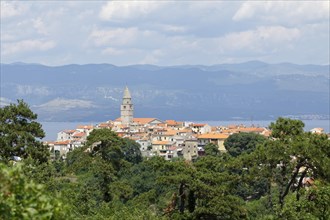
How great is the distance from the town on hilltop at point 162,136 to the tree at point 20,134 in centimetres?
5886

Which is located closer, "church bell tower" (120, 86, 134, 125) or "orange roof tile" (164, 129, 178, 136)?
"orange roof tile" (164, 129, 178, 136)

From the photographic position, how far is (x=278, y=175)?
20.2 m

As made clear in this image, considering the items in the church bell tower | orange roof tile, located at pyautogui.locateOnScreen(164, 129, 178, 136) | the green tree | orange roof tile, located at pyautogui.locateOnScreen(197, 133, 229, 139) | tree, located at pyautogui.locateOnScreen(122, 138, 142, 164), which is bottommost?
tree, located at pyautogui.locateOnScreen(122, 138, 142, 164)

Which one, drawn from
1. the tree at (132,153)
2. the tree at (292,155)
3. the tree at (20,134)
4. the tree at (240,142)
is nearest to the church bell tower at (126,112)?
the tree at (240,142)

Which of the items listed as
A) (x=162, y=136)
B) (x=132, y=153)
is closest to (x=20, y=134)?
(x=132, y=153)

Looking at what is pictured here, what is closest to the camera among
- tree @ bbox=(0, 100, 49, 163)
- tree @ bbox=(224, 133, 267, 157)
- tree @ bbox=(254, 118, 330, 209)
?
tree @ bbox=(254, 118, 330, 209)

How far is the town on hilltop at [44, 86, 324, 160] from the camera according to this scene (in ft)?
313

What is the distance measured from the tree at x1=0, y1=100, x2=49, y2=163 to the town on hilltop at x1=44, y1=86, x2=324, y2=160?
193 ft

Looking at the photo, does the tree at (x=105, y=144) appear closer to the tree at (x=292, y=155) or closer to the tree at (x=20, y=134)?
the tree at (x=20, y=134)

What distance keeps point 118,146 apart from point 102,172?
160 cm

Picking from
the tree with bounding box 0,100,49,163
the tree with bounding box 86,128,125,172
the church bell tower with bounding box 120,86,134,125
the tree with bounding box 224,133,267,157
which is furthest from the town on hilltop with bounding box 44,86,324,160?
the tree with bounding box 0,100,49,163

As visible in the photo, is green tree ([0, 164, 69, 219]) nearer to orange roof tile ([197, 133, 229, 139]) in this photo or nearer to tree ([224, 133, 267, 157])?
tree ([224, 133, 267, 157])

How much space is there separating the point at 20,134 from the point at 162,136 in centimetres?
8033

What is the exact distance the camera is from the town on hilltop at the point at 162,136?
95.5m
